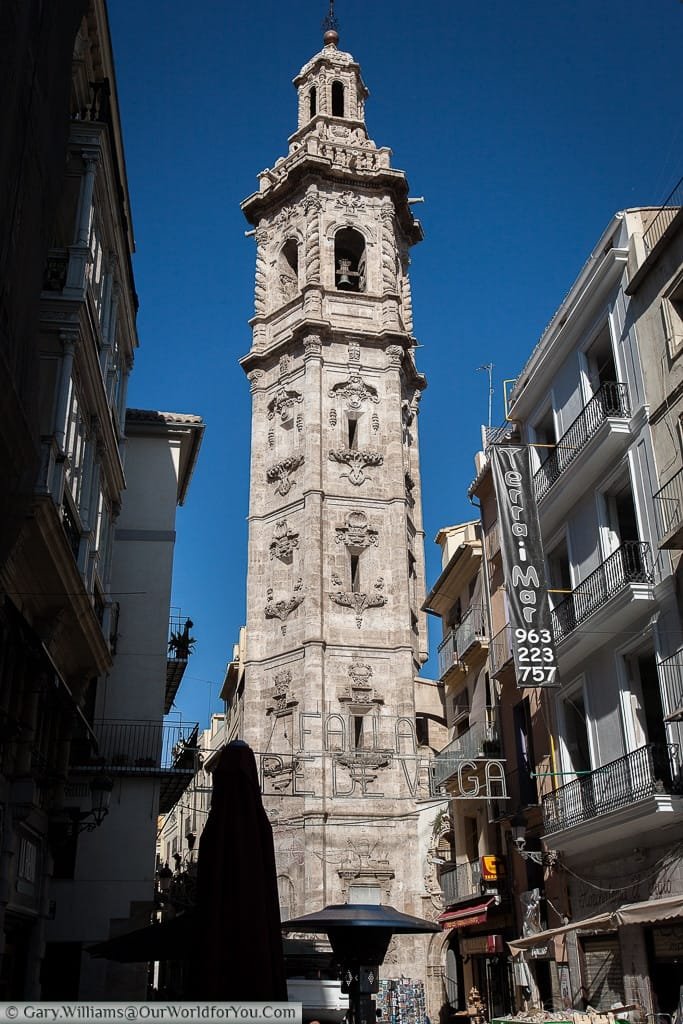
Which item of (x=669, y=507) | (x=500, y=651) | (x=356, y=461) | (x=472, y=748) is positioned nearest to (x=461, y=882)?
(x=472, y=748)

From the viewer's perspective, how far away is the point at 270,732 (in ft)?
92.7

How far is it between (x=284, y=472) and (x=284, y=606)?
4294 mm

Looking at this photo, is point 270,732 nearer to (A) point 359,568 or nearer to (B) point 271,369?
(A) point 359,568

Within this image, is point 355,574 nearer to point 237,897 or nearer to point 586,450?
point 586,450

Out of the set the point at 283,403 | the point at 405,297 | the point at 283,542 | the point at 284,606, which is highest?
the point at 405,297

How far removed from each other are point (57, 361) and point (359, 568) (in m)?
16.4

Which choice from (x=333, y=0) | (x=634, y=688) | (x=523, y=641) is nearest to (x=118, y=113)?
Answer: (x=523, y=641)

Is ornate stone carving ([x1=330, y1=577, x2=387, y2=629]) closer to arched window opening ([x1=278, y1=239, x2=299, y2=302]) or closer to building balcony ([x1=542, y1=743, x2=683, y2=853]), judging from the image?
arched window opening ([x1=278, y1=239, x2=299, y2=302])

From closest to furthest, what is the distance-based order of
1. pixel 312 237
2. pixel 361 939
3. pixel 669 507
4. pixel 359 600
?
pixel 361 939 < pixel 669 507 < pixel 359 600 < pixel 312 237

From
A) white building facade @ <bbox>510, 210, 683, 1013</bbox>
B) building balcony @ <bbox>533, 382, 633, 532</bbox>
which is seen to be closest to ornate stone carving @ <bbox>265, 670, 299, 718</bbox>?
white building facade @ <bbox>510, 210, 683, 1013</bbox>

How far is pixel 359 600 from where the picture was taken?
29.3 metres

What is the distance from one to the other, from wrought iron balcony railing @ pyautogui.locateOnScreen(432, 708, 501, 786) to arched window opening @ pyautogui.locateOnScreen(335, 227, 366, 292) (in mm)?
15865

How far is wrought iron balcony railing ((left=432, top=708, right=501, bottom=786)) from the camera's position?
74.8 ft

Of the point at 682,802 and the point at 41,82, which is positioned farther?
the point at 682,802
